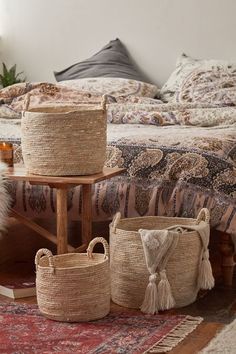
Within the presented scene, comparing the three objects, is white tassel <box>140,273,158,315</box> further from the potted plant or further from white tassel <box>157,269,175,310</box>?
the potted plant

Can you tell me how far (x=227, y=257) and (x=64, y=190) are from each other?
27.7 inches

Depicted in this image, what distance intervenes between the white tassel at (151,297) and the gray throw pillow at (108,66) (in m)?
2.43

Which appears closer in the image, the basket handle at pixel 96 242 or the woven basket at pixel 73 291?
the woven basket at pixel 73 291

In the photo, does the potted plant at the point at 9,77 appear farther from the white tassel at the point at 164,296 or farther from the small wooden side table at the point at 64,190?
the white tassel at the point at 164,296

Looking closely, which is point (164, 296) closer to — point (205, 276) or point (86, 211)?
point (205, 276)

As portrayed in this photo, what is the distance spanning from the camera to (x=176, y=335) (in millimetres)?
2195

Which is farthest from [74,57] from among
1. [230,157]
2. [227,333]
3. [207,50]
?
[227,333]

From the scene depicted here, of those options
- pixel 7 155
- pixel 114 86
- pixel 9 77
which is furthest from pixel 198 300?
pixel 9 77


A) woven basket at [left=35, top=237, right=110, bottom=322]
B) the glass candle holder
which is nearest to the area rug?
woven basket at [left=35, top=237, right=110, bottom=322]

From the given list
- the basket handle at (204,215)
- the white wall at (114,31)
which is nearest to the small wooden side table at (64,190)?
the basket handle at (204,215)

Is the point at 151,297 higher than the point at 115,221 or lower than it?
lower

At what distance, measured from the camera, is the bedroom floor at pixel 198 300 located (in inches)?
86.3

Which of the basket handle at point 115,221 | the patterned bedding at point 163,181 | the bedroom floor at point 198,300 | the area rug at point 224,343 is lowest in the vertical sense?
the bedroom floor at point 198,300

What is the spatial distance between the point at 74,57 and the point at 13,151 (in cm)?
224
